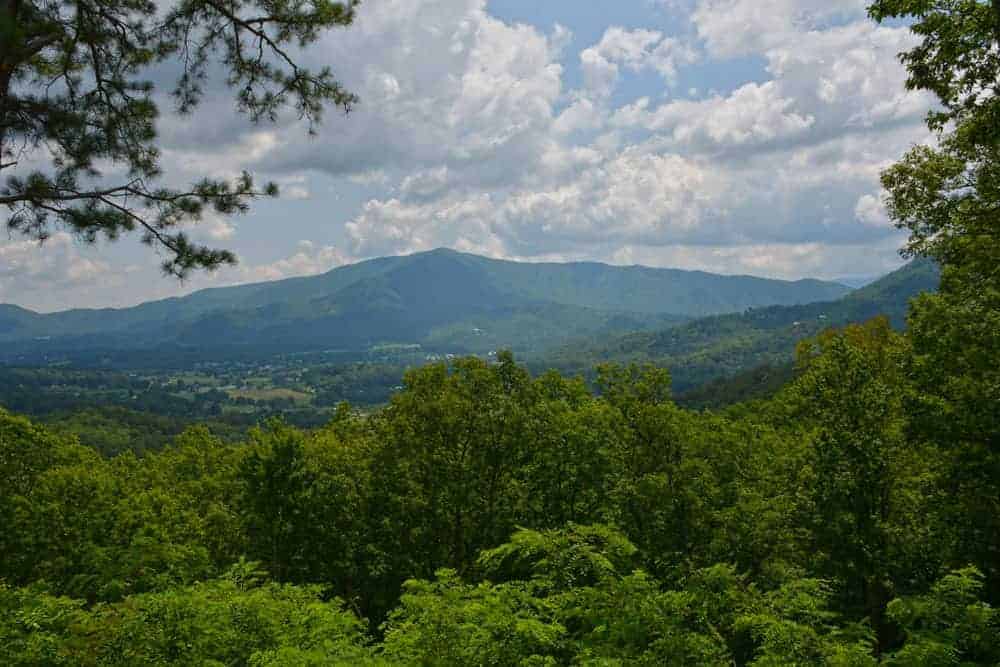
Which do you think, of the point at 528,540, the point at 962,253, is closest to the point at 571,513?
the point at 528,540

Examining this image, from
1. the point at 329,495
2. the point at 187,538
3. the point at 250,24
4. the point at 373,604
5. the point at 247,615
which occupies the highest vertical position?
the point at 250,24

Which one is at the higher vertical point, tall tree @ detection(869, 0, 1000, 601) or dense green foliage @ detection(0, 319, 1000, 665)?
tall tree @ detection(869, 0, 1000, 601)

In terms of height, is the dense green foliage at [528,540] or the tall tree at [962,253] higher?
the tall tree at [962,253]

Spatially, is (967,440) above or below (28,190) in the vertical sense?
below

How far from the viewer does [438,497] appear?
2692cm

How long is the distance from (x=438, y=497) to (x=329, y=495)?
5.59 m

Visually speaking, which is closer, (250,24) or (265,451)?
(250,24)

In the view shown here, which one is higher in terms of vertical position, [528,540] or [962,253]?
[962,253]

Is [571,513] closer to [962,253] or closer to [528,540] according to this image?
[528,540]

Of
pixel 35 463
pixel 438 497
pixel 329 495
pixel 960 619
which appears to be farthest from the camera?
pixel 35 463

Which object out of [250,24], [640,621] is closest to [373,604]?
[640,621]

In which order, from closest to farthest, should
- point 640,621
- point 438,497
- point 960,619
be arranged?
point 960,619, point 640,621, point 438,497

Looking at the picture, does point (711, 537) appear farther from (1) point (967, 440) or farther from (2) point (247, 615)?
(2) point (247, 615)

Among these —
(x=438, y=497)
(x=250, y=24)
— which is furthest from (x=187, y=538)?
(x=250, y=24)
